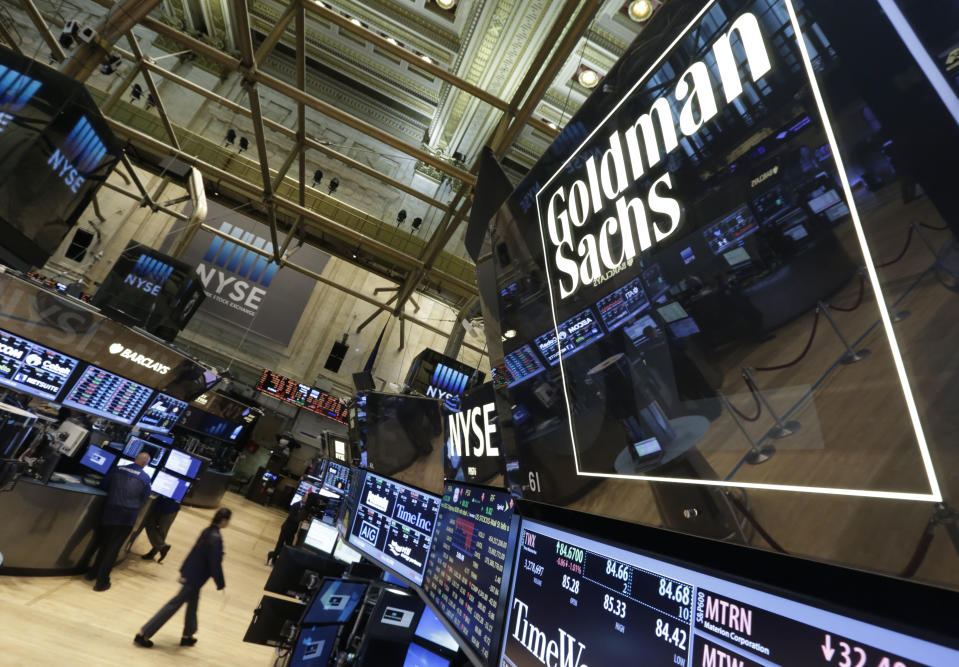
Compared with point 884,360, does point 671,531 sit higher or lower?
lower

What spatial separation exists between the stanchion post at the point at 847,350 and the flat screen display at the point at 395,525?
3.10 m

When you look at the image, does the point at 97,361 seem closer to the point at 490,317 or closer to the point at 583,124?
the point at 490,317

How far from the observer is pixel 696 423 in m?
1.35

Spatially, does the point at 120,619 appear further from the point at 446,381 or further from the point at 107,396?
the point at 446,381

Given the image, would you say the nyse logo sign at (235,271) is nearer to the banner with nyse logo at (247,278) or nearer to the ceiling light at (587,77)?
the banner with nyse logo at (247,278)

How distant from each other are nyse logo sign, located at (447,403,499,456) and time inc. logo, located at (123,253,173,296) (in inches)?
274

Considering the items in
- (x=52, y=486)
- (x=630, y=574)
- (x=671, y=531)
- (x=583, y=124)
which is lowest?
(x=52, y=486)

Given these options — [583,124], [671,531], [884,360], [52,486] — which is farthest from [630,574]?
[52,486]

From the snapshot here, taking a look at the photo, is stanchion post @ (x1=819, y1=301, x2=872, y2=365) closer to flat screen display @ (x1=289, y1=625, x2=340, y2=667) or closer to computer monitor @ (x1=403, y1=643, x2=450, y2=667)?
computer monitor @ (x1=403, y1=643, x2=450, y2=667)

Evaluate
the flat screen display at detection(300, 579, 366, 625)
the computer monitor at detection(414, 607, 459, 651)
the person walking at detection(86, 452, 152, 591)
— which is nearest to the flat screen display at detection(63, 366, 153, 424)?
the person walking at detection(86, 452, 152, 591)

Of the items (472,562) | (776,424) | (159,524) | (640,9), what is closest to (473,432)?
(472,562)

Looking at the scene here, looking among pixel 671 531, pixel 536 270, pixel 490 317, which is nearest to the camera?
pixel 671 531

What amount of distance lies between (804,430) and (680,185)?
750 mm

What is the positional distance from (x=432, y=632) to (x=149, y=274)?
748 cm
